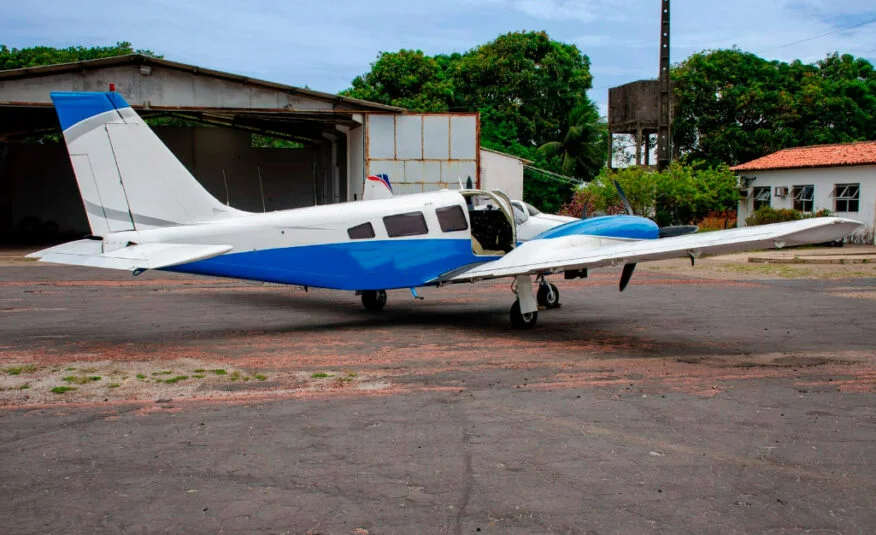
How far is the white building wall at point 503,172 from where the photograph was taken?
4728 centimetres

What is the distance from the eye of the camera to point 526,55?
190 ft

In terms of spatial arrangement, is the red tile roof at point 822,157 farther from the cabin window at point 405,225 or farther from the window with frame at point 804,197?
the cabin window at point 405,225

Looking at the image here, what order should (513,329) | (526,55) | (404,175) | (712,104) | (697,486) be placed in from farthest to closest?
1. (526,55)
2. (712,104)
3. (404,175)
4. (513,329)
5. (697,486)

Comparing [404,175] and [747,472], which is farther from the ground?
[404,175]

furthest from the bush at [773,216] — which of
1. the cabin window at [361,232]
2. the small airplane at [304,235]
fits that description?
the cabin window at [361,232]

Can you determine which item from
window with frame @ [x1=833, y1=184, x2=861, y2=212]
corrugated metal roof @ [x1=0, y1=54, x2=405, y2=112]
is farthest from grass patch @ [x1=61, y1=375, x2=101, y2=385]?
window with frame @ [x1=833, y1=184, x2=861, y2=212]

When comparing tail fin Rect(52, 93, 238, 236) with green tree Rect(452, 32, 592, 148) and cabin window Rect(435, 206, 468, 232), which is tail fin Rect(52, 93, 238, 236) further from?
green tree Rect(452, 32, 592, 148)

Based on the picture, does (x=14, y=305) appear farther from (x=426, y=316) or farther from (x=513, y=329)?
(x=513, y=329)

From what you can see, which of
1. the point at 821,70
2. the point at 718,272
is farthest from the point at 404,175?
the point at 821,70

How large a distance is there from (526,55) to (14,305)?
48.3 metres

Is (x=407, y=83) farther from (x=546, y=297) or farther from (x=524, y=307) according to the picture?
(x=524, y=307)

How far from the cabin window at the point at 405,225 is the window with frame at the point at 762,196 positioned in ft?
109

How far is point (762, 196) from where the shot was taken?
138 feet

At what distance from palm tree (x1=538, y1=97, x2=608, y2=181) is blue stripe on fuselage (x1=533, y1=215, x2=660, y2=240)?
45.5 meters
